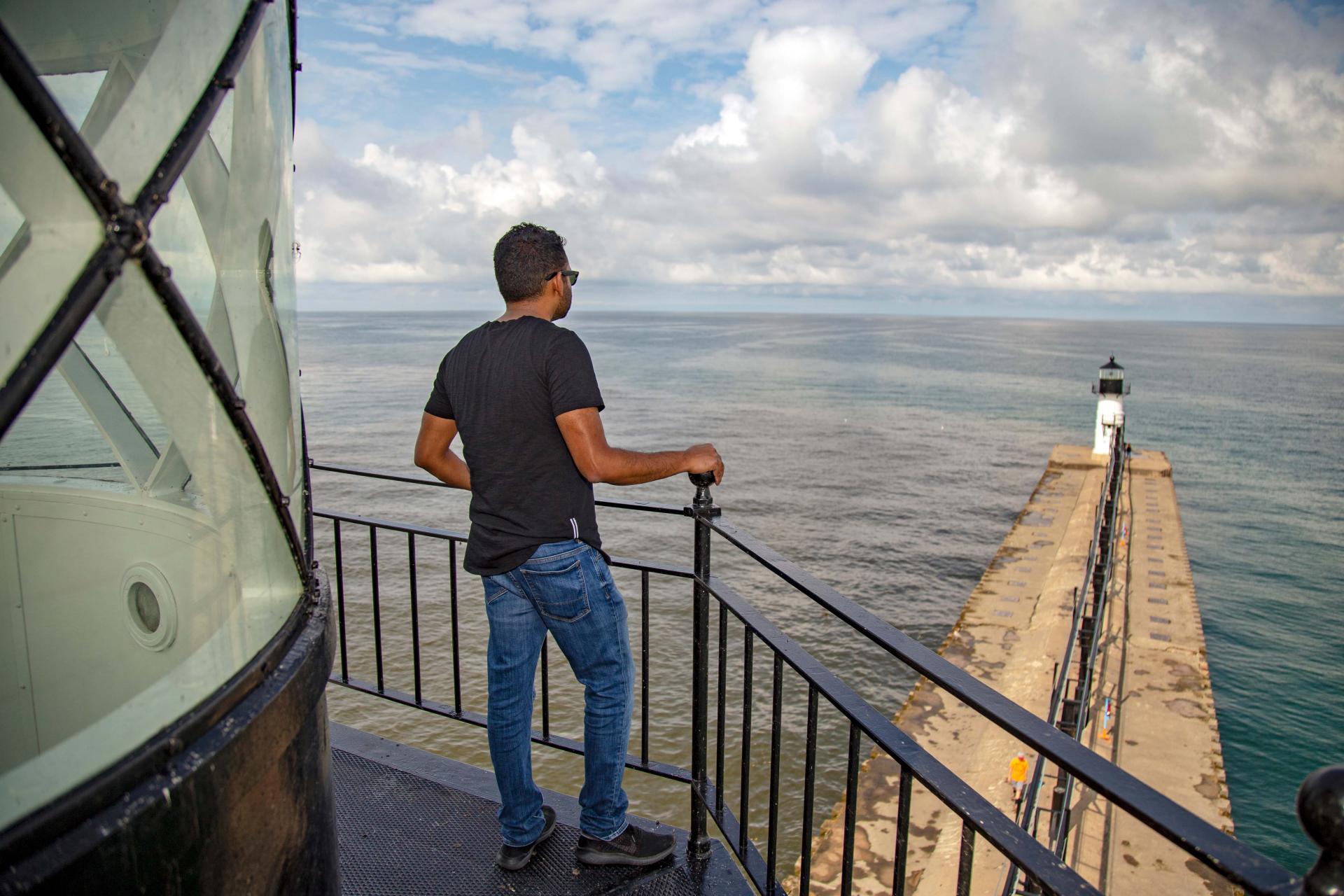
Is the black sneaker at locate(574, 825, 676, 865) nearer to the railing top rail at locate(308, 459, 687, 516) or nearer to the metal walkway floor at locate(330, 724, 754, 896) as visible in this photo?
the metal walkway floor at locate(330, 724, 754, 896)

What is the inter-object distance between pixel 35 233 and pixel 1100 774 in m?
1.65

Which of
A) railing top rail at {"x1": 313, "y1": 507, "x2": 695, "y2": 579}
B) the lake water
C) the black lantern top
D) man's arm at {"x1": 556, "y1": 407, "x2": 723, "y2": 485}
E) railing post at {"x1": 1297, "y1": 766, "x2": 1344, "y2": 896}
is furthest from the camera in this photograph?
the black lantern top

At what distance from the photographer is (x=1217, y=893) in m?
10.8

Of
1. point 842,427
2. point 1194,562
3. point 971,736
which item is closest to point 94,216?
point 971,736

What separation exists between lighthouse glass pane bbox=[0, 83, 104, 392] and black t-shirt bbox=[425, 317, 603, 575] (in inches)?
57.6

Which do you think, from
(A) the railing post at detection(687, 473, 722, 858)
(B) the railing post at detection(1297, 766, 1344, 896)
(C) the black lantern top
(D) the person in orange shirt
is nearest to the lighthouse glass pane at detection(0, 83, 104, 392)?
(B) the railing post at detection(1297, 766, 1344, 896)

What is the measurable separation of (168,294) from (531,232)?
155 centimetres

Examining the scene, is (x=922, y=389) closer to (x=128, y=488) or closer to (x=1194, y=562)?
(x=1194, y=562)

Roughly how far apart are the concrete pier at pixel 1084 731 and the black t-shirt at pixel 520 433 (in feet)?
24.3

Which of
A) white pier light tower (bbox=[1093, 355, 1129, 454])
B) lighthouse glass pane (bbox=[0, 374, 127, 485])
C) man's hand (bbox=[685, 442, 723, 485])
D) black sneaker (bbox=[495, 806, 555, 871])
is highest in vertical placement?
lighthouse glass pane (bbox=[0, 374, 127, 485])

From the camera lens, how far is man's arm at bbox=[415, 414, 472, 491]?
2.93 m

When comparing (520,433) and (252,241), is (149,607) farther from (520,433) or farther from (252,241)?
(520,433)

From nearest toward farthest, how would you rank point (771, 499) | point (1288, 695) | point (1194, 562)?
point (1288, 695)
point (1194, 562)
point (771, 499)

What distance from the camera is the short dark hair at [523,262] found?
8.71 ft
